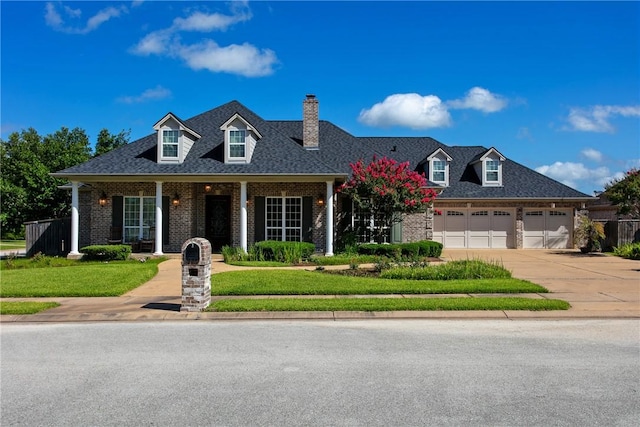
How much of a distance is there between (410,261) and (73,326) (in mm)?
10041

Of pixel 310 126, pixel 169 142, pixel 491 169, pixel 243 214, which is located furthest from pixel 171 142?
pixel 491 169

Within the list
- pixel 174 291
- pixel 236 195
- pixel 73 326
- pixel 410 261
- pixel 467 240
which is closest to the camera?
pixel 73 326

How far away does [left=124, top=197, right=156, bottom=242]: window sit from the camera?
2052 centimetres

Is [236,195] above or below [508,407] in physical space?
above

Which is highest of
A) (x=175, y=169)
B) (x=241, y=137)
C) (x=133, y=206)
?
(x=241, y=137)

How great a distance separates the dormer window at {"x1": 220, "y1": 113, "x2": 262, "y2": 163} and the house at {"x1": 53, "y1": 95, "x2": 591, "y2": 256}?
1.7 inches

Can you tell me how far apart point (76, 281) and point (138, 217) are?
28.2ft

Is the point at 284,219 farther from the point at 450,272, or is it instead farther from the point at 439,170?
the point at 439,170

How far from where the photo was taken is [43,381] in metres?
5.25

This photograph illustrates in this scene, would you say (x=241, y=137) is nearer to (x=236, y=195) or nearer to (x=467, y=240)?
(x=236, y=195)

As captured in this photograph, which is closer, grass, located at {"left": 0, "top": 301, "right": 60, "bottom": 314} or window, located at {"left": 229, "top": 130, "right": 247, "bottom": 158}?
grass, located at {"left": 0, "top": 301, "right": 60, "bottom": 314}

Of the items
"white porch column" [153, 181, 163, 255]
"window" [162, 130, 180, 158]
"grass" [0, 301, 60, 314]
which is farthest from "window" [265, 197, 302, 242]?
"grass" [0, 301, 60, 314]

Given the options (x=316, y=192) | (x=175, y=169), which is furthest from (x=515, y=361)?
(x=175, y=169)

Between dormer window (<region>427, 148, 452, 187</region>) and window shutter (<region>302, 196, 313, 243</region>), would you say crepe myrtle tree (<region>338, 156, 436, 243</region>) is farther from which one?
dormer window (<region>427, 148, 452, 187</region>)
